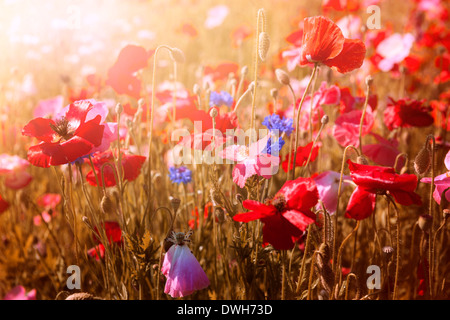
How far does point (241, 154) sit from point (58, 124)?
32 cm

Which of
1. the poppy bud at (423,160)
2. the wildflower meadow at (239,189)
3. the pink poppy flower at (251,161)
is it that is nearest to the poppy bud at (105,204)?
the wildflower meadow at (239,189)

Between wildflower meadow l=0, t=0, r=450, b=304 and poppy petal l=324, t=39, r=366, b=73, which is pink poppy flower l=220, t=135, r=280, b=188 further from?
poppy petal l=324, t=39, r=366, b=73

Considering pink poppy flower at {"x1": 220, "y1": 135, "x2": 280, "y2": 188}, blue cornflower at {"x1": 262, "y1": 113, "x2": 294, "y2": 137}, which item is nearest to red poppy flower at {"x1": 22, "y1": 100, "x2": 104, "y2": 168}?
pink poppy flower at {"x1": 220, "y1": 135, "x2": 280, "y2": 188}

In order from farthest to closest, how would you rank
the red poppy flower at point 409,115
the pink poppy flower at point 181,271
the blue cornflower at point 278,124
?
the red poppy flower at point 409,115, the blue cornflower at point 278,124, the pink poppy flower at point 181,271

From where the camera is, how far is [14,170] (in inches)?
39.5

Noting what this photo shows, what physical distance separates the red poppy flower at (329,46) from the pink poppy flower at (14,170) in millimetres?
721

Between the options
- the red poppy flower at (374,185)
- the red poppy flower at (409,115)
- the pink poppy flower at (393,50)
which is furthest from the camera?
the pink poppy flower at (393,50)

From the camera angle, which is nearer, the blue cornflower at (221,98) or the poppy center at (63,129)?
the poppy center at (63,129)

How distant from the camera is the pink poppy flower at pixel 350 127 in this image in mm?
908

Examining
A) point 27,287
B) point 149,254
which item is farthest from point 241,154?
point 27,287

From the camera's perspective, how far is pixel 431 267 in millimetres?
740

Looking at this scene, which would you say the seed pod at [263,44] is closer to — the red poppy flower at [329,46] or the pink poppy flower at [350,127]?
the red poppy flower at [329,46]

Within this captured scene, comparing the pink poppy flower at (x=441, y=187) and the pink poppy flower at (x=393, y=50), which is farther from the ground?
the pink poppy flower at (x=393, y=50)

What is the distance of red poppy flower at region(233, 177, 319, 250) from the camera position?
622mm
